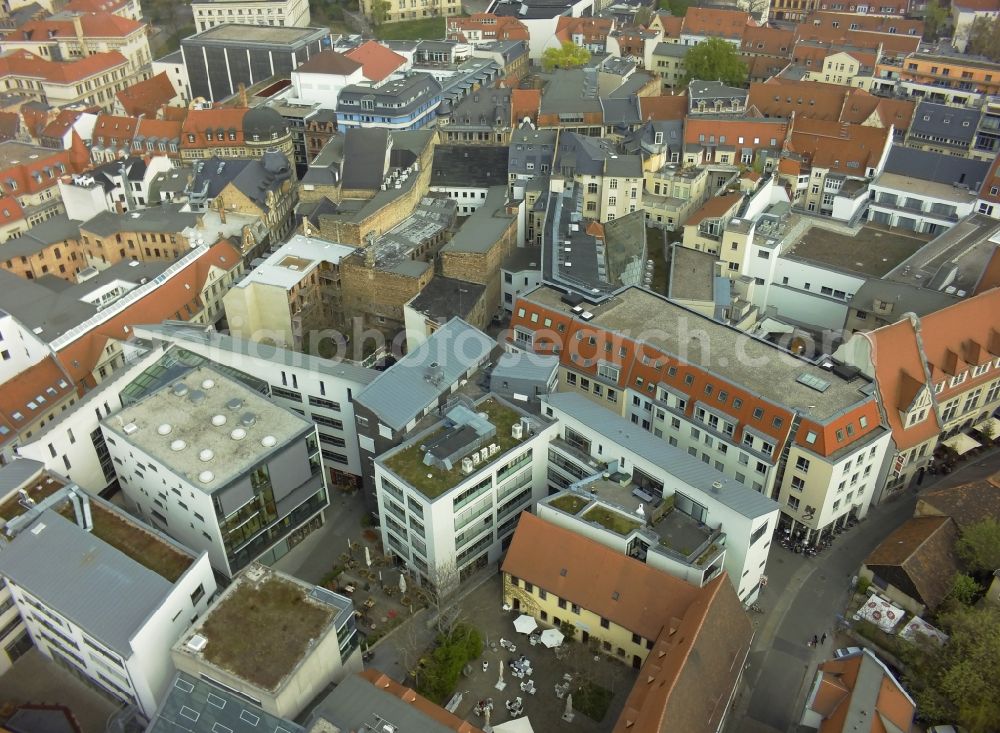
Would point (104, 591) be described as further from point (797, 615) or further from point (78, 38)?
point (78, 38)

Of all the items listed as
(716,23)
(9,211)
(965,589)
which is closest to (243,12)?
(9,211)

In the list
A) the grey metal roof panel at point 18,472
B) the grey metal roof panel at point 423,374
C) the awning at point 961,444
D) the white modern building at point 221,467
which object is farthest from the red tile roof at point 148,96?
the awning at point 961,444

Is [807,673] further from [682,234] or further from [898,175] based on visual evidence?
[898,175]

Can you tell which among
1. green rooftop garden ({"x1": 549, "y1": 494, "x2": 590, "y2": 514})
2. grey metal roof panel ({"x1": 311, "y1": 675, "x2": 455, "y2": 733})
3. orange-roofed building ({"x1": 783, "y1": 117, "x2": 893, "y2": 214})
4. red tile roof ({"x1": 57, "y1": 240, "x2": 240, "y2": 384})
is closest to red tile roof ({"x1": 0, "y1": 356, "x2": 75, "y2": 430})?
red tile roof ({"x1": 57, "y1": 240, "x2": 240, "y2": 384})

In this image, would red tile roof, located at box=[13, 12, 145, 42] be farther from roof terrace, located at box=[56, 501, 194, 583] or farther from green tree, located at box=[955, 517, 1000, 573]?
green tree, located at box=[955, 517, 1000, 573]

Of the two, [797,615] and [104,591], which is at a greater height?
[104,591]

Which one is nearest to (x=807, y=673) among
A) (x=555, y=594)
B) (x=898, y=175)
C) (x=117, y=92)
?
(x=555, y=594)
